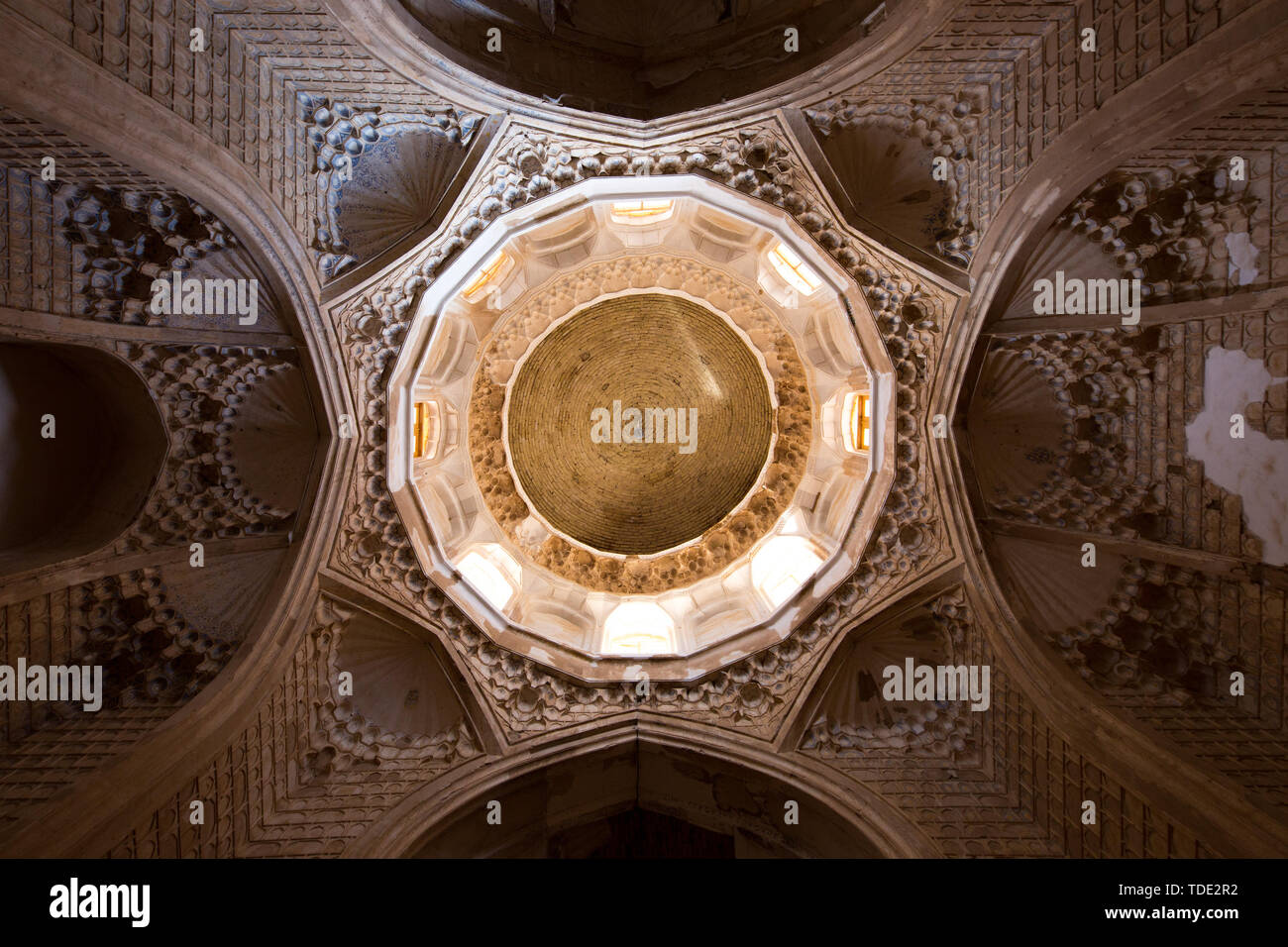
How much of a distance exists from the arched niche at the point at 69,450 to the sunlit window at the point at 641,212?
6158 millimetres

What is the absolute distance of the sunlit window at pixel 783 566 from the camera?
10.1 m

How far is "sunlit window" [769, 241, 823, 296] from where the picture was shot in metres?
9.21

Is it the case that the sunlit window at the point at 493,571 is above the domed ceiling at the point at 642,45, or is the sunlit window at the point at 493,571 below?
below

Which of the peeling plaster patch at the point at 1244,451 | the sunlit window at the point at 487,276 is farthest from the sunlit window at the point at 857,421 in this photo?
the sunlit window at the point at 487,276

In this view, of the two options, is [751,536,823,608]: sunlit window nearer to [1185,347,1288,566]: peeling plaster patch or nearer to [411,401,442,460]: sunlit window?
[1185,347,1288,566]: peeling plaster patch

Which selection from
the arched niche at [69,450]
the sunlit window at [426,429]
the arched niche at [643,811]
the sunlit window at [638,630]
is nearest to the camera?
the arched niche at [69,450]

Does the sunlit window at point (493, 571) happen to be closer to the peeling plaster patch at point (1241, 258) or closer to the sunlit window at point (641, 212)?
the sunlit window at point (641, 212)

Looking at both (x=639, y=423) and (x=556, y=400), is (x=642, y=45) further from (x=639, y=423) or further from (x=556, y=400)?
(x=639, y=423)

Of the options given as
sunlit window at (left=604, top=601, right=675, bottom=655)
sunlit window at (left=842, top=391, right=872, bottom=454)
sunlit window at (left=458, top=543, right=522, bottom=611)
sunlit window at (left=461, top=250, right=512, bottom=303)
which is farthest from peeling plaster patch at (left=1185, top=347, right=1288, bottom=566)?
sunlit window at (left=458, top=543, right=522, bottom=611)

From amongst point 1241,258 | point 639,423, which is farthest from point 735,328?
point 1241,258

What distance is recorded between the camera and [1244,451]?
269 inches

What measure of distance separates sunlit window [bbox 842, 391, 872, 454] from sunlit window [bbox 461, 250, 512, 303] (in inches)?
209
